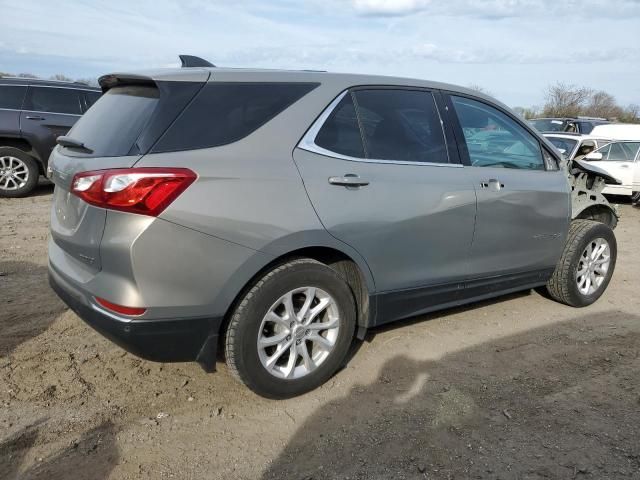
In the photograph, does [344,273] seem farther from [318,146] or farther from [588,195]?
[588,195]

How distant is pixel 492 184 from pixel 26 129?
7712 millimetres

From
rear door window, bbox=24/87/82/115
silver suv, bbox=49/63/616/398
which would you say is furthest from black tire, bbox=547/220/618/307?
rear door window, bbox=24/87/82/115

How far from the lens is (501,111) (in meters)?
4.06

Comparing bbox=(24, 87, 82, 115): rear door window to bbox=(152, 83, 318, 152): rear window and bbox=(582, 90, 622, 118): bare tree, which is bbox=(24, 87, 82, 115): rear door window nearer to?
bbox=(152, 83, 318, 152): rear window

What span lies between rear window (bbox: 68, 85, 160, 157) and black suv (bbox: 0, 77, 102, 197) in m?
6.29

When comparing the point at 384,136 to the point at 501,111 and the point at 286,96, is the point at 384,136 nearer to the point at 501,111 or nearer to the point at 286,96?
the point at 286,96

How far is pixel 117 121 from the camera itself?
2846 millimetres

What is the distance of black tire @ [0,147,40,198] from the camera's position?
853 centimetres

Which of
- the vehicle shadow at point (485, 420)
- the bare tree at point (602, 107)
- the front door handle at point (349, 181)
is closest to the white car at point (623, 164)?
the vehicle shadow at point (485, 420)

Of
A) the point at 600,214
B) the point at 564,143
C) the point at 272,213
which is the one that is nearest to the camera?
the point at 272,213

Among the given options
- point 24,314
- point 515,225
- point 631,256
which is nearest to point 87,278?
point 24,314

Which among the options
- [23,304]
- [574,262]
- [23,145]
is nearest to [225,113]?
[23,304]

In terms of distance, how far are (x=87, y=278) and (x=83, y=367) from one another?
3.02 ft

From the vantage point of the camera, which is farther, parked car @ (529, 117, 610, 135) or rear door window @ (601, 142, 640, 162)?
parked car @ (529, 117, 610, 135)
